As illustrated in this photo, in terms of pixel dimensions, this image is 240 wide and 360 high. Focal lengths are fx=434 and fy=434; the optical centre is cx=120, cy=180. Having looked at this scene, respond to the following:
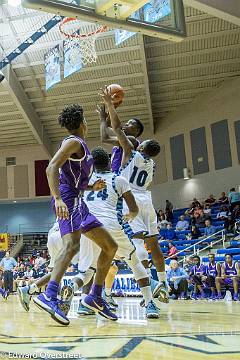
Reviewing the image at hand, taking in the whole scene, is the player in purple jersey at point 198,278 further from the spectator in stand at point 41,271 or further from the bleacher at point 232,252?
the spectator in stand at point 41,271

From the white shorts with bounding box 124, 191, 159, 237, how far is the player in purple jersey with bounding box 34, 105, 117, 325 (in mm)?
1011

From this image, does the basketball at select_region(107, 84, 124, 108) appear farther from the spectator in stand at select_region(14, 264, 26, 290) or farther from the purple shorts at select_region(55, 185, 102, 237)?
the spectator in stand at select_region(14, 264, 26, 290)

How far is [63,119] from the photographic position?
3627 mm

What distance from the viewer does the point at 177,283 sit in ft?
32.9

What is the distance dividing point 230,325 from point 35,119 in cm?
1930

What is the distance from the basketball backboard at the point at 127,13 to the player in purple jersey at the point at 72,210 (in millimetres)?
2891

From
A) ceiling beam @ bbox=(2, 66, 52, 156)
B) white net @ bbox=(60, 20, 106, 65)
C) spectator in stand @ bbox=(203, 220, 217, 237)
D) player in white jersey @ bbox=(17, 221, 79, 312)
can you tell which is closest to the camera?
player in white jersey @ bbox=(17, 221, 79, 312)

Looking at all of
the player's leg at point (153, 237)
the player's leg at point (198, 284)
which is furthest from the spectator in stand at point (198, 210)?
the player's leg at point (153, 237)

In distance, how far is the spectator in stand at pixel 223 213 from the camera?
51.0 feet

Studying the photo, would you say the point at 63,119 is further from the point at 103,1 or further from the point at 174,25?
the point at 174,25

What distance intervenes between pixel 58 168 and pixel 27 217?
80.2 feet

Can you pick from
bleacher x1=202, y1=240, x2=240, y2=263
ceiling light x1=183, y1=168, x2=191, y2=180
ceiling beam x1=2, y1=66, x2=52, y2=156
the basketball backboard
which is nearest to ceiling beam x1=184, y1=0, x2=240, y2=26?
the basketball backboard

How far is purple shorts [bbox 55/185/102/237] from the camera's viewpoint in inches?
133

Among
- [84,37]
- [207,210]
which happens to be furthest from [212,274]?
[84,37]
